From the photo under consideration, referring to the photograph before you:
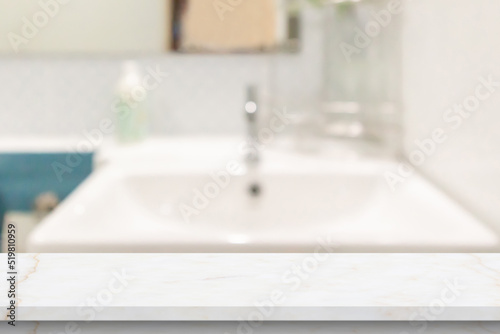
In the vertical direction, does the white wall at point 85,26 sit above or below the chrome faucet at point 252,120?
above

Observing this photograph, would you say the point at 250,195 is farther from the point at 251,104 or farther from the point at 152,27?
the point at 152,27

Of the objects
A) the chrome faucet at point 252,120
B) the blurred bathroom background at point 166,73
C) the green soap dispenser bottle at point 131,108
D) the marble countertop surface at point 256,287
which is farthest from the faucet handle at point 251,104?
the marble countertop surface at point 256,287

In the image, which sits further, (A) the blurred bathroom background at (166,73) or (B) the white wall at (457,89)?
(A) the blurred bathroom background at (166,73)

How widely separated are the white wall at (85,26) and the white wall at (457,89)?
483 millimetres

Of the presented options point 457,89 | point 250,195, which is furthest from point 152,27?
point 457,89

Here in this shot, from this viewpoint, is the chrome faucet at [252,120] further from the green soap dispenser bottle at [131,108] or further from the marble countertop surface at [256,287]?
the marble countertop surface at [256,287]

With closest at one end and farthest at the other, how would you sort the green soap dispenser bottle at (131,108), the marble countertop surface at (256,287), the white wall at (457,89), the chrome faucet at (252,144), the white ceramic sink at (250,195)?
the marble countertop surface at (256,287), the white wall at (457,89), the white ceramic sink at (250,195), the chrome faucet at (252,144), the green soap dispenser bottle at (131,108)

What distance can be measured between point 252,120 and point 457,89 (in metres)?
0.36

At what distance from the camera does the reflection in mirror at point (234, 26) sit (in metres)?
1.11

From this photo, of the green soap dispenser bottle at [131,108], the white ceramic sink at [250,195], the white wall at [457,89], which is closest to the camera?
the white wall at [457,89]

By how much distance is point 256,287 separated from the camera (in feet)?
1.28

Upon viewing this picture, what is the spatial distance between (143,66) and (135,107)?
0.11 metres

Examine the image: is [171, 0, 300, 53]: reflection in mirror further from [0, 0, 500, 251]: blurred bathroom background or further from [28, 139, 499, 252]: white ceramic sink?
[28, 139, 499, 252]: white ceramic sink

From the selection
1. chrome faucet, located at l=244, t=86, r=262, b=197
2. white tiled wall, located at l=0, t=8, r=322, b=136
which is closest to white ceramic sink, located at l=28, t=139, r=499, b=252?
chrome faucet, located at l=244, t=86, r=262, b=197
